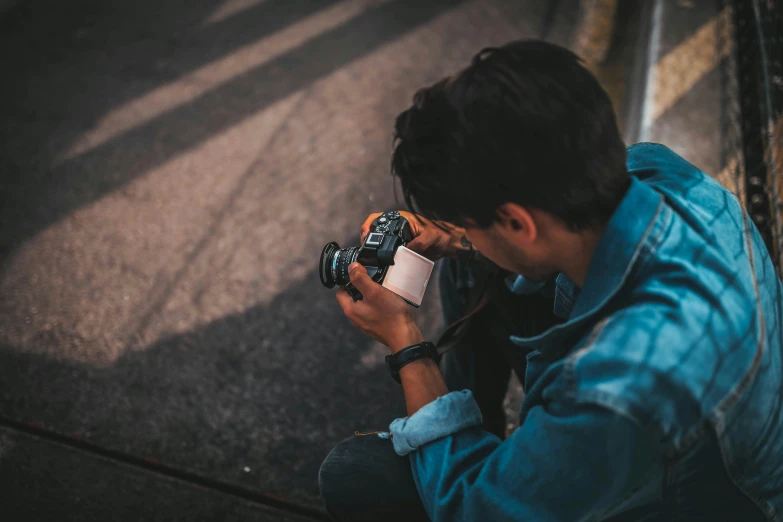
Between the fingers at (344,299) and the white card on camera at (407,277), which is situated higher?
the white card on camera at (407,277)

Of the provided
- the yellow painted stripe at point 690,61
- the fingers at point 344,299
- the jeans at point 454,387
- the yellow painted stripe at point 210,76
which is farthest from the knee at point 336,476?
the yellow painted stripe at point 210,76

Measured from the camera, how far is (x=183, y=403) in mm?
1953

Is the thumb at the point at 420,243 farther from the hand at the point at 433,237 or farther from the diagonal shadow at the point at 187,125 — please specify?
the diagonal shadow at the point at 187,125

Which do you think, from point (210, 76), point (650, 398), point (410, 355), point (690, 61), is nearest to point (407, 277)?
point (410, 355)

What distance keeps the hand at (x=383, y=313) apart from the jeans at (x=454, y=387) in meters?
0.21

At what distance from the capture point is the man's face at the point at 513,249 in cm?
105

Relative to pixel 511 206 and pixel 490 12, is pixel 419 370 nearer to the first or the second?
pixel 511 206

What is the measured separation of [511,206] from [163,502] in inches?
53.0

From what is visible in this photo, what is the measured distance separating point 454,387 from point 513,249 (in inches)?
28.2

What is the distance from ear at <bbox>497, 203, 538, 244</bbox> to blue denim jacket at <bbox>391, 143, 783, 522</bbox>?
0.11 m

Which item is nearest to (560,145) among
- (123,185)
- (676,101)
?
(676,101)

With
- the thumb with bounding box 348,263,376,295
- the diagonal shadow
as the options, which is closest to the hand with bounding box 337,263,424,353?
the thumb with bounding box 348,263,376,295

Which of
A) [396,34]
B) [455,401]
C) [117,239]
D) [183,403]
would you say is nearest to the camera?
[455,401]

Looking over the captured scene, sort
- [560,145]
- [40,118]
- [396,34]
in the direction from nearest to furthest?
[560,145] → [40,118] → [396,34]
